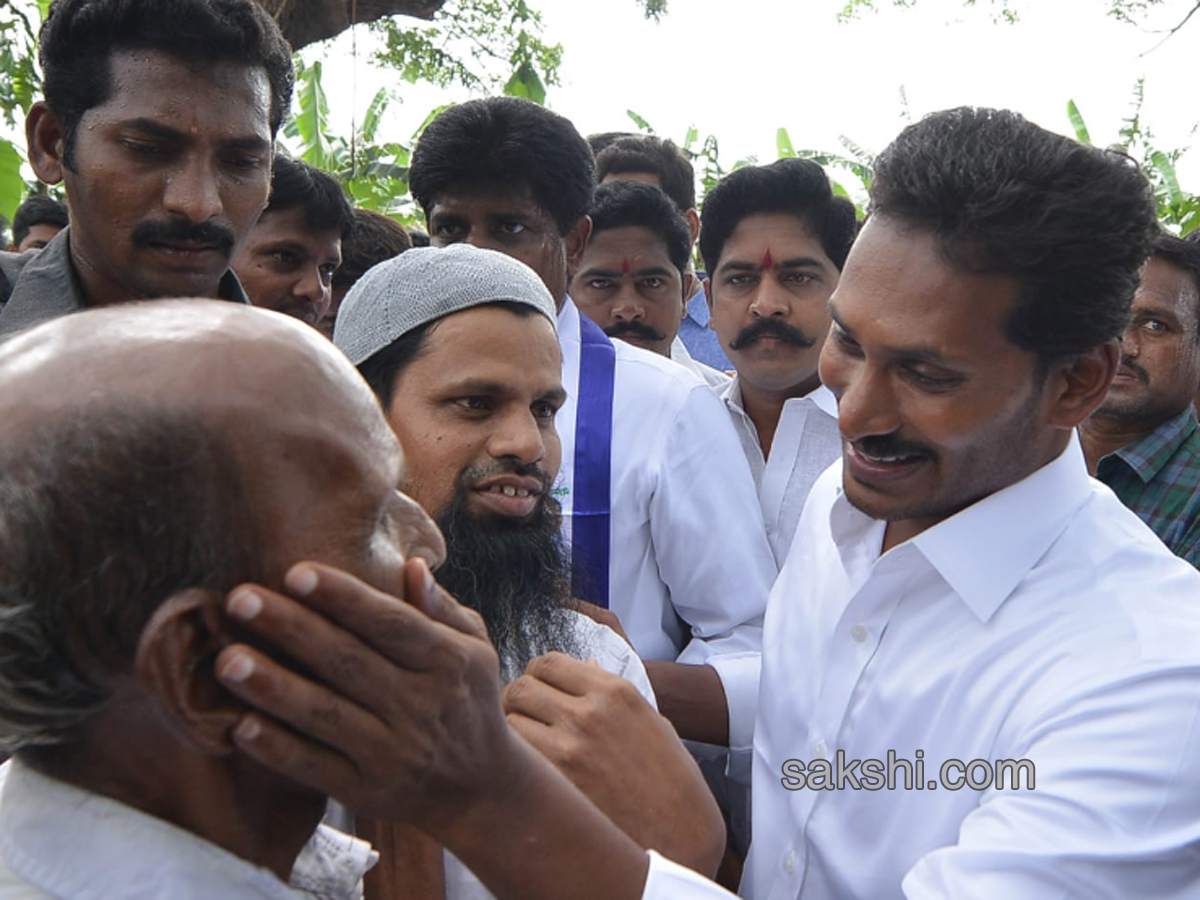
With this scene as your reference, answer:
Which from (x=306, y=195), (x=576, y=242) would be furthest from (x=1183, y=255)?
(x=306, y=195)

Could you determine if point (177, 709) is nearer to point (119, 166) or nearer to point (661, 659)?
point (119, 166)

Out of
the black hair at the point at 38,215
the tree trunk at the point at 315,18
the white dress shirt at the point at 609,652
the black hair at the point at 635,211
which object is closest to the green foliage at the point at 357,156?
the tree trunk at the point at 315,18

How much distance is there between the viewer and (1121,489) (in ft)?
14.7

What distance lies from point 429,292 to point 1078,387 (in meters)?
1.43

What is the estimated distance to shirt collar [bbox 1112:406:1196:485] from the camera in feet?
Answer: 14.5

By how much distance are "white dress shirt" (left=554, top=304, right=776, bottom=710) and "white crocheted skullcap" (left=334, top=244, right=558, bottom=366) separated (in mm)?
772

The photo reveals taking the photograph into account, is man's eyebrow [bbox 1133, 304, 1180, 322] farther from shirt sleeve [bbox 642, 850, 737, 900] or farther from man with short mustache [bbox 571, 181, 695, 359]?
shirt sleeve [bbox 642, 850, 737, 900]

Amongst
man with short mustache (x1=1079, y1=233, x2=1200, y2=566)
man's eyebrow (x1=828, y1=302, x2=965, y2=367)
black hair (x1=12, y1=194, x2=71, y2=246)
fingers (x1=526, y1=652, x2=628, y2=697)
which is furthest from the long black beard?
black hair (x1=12, y1=194, x2=71, y2=246)

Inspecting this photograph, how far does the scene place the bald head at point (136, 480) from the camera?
1.09 m

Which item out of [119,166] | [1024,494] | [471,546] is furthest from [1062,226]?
[119,166]

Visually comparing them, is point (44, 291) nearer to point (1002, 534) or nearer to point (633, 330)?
point (1002, 534)

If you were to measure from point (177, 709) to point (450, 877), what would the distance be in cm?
90

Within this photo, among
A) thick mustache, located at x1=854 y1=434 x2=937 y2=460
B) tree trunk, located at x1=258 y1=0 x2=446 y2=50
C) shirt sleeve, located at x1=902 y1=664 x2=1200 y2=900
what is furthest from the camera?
tree trunk, located at x1=258 y1=0 x2=446 y2=50

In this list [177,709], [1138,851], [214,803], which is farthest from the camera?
[1138,851]
